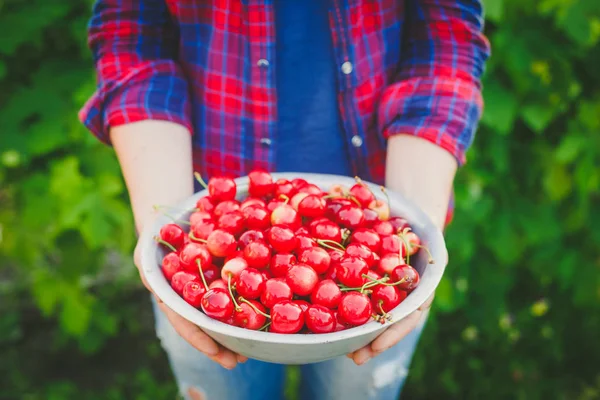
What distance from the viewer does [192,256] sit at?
995 mm

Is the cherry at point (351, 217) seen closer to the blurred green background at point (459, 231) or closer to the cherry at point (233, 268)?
the cherry at point (233, 268)

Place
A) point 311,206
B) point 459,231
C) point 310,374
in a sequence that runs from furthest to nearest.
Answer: point 459,231, point 310,374, point 311,206

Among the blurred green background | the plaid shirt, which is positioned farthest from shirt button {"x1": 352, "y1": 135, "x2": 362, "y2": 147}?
the blurred green background

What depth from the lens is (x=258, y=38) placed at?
121 centimetres

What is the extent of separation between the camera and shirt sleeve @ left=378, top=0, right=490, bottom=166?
1233 millimetres

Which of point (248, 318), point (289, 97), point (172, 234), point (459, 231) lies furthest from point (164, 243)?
Result: point (459, 231)

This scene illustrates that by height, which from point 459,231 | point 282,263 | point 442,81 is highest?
point 442,81

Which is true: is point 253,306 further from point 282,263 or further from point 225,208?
point 225,208

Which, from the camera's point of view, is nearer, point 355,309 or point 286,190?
point 355,309

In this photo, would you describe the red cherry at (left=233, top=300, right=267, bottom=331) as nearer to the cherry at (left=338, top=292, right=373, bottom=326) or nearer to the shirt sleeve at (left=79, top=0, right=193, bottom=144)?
the cherry at (left=338, top=292, right=373, bottom=326)

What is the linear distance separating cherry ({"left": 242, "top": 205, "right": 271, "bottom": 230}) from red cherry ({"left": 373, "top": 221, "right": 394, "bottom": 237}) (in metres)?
0.20

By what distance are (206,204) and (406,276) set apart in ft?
1.39

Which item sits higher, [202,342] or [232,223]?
[232,223]

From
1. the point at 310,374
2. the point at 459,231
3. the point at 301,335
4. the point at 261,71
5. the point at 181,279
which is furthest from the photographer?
the point at 459,231
